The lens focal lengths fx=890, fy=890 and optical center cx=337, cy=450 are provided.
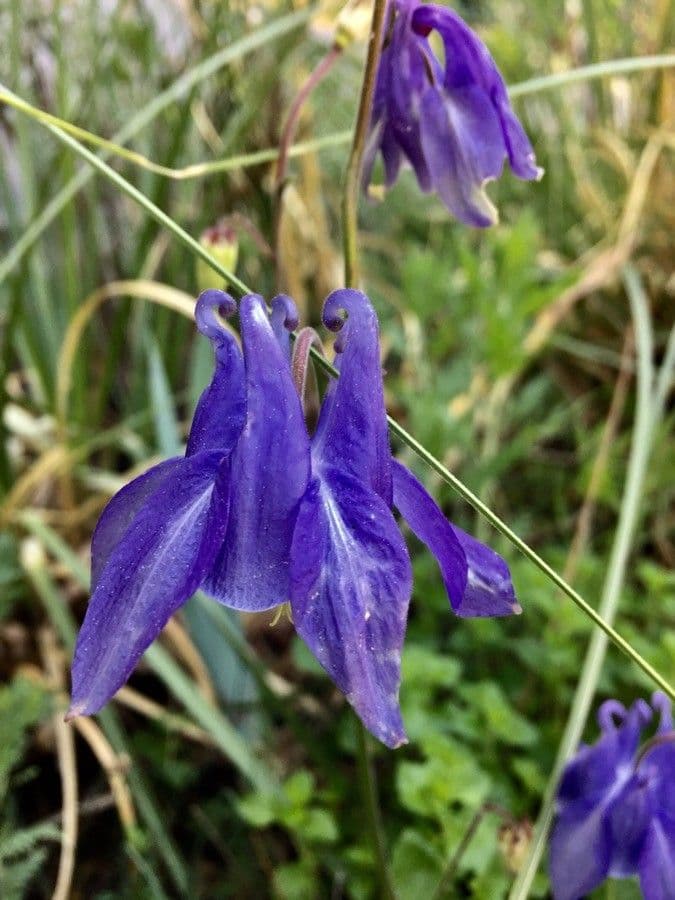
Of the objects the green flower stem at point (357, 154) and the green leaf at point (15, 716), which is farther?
the green leaf at point (15, 716)

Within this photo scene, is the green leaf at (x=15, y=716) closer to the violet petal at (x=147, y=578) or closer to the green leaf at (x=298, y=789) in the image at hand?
the green leaf at (x=298, y=789)

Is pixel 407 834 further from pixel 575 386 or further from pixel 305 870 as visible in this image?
pixel 575 386

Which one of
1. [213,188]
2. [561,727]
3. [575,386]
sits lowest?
[561,727]

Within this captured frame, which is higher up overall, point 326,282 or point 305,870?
point 326,282

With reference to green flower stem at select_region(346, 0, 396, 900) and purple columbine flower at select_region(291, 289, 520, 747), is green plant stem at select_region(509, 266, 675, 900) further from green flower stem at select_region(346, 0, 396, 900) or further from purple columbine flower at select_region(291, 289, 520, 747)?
purple columbine flower at select_region(291, 289, 520, 747)

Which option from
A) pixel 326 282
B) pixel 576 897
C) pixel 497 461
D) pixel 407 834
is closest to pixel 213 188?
pixel 326 282

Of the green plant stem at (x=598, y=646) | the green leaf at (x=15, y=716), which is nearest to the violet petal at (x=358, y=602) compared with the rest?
the green plant stem at (x=598, y=646)

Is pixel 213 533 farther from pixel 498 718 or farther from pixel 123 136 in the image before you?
pixel 123 136
